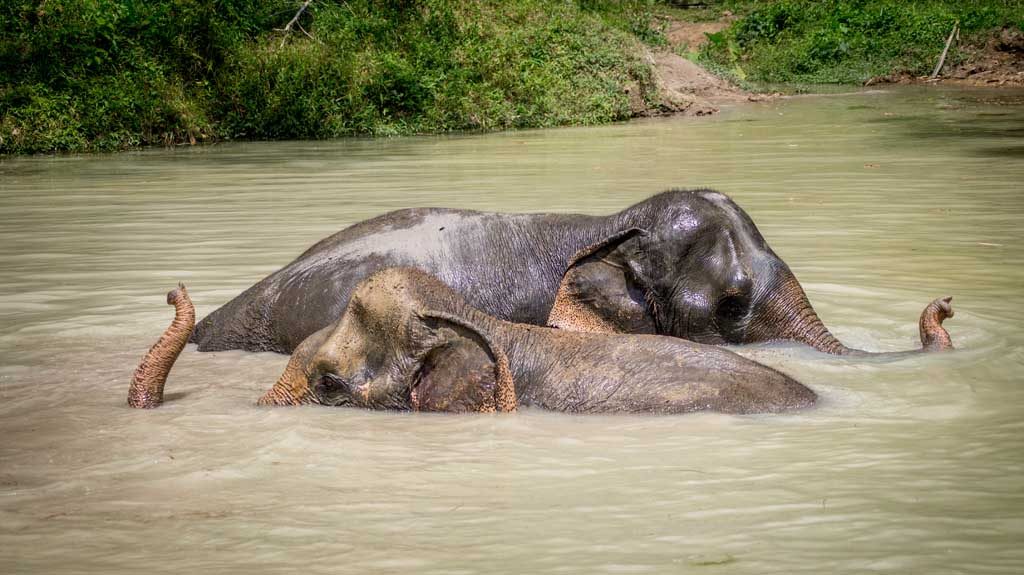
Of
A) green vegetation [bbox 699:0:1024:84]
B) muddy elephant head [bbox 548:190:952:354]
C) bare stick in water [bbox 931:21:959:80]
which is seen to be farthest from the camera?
green vegetation [bbox 699:0:1024:84]

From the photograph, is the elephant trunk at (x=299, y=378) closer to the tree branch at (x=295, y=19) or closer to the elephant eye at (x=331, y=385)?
the elephant eye at (x=331, y=385)

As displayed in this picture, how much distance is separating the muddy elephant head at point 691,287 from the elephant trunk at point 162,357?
209 cm

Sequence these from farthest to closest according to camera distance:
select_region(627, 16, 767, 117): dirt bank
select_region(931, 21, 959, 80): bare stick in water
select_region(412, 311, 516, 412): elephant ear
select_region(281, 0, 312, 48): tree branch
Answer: select_region(931, 21, 959, 80): bare stick in water < select_region(627, 16, 767, 117): dirt bank < select_region(281, 0, 312, 48): tree branch < select_region(412, 311, 516, 412): elephant ear

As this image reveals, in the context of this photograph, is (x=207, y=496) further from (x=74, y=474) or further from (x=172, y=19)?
(x=172, y=19)

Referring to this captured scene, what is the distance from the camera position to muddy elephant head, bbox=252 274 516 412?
6.14 m

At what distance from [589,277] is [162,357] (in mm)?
2462

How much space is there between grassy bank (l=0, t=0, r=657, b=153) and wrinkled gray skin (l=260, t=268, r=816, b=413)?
1872 cm

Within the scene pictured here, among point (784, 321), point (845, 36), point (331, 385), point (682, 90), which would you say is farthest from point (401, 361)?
point (845, 36)

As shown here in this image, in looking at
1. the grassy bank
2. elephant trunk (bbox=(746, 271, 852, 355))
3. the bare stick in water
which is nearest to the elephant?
elephant trunk (bbox=(746, 271, 852, 355))

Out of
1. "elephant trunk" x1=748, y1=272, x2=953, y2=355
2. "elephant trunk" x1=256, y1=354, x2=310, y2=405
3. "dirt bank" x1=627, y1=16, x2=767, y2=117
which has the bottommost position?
"dirt bank" x1=627, y1=16, x2=767, y2=117

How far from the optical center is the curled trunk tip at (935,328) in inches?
282

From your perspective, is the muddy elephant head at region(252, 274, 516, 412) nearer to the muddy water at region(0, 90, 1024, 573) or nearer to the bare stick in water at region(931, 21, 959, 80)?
the muddy water at region(0, 90, 1024, 573)

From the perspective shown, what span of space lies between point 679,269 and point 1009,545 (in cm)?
348

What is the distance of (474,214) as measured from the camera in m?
8.44
